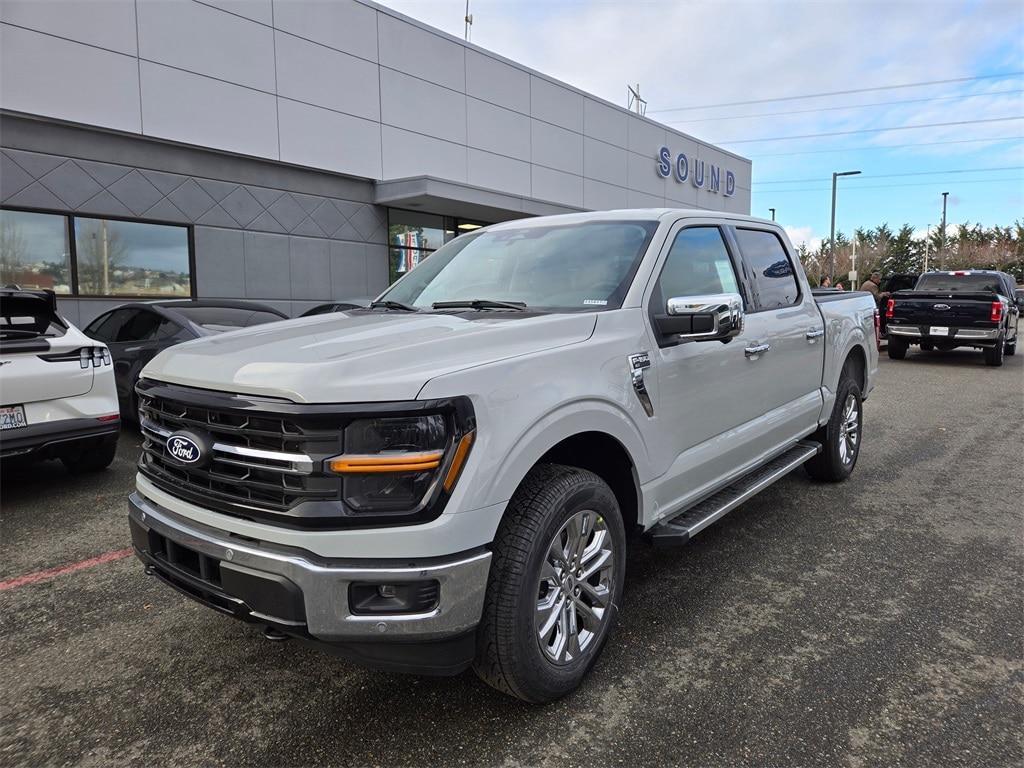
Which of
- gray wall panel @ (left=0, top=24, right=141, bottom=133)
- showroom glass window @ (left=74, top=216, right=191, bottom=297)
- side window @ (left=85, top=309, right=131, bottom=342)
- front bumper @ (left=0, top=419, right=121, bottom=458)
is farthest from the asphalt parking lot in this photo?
gray wall panel @ (left=0, top=24, right=141, bottom=133)

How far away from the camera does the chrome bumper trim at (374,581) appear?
6.90 ft

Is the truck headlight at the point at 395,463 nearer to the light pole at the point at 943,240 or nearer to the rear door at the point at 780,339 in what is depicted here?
the rear door at the point at 780,339

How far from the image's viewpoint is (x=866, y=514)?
478 centimetres

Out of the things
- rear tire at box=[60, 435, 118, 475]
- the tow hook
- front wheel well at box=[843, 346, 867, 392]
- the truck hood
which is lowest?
rear tire at box=[60, 435, 118, 475]

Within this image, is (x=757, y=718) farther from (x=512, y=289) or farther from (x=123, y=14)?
(x=123, y=14)

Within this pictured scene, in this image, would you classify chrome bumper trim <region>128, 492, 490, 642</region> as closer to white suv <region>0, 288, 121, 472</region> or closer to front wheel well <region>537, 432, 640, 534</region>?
front wheel well <region>537, 432, 640, 534</region>

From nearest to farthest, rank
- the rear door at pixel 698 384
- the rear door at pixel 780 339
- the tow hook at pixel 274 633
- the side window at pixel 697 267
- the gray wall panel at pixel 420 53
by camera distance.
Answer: the tow hook at pixel 274 633
the rear door at pixel 698 384
the side window at pixel 697 267
the rear door at pixel 780 339
the gray wall panel at pixel 420 53

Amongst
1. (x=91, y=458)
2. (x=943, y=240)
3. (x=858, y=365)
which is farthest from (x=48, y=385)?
(x=943, y=240)

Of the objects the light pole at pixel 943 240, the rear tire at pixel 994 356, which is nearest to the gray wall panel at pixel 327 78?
the rear tire at pixel 994 356

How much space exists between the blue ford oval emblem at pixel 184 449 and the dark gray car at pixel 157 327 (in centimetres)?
449

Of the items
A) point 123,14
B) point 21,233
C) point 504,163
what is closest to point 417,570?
point 21,233

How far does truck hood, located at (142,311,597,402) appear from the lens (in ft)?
7.04

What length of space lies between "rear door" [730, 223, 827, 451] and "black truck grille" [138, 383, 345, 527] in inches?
100

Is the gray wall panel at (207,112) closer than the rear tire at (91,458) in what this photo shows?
No
